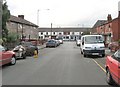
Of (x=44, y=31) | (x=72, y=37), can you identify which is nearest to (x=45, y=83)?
(x=44, y=31)

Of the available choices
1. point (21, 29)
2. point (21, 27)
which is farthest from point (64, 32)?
point (21, 29)

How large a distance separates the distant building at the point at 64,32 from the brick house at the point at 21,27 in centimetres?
4550

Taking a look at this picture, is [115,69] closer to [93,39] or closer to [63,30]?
[93,39]

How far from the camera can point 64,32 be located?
136m

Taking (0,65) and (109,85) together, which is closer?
(109,85)

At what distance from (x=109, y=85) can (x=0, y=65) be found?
735 cm

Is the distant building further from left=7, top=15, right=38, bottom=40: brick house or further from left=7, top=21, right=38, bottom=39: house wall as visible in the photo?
left=7, top=15, right=38, bottom=40: brick house

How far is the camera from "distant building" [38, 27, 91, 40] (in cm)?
12875

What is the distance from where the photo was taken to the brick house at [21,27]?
190 feet

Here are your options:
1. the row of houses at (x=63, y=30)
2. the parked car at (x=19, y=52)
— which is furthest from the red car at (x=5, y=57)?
the row of houses at (x=63, y=30)

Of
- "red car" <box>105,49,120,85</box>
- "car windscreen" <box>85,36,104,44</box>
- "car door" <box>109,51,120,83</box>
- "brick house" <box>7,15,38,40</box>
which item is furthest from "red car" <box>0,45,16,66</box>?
"brick house" <box>7,15,38,40</box>

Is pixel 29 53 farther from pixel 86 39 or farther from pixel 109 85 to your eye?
pixel 109 85

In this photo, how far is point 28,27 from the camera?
2928 inches

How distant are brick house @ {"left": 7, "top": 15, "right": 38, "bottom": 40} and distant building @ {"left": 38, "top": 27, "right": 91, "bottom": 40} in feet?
149
